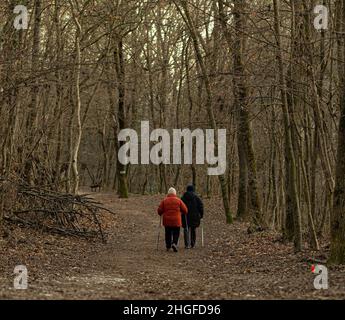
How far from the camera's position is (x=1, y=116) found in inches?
554

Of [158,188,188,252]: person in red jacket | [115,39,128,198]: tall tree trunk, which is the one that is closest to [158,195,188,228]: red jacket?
[158,188,188,252]: person in red jacket

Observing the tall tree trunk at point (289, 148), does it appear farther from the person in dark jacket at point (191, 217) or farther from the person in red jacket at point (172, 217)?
the person in dark jacket at point (191, 217)

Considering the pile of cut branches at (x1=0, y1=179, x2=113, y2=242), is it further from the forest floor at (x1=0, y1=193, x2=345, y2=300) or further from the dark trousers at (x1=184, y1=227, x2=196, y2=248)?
the dark trousers at (x1=184, y1=227, x2=196, y2=248)

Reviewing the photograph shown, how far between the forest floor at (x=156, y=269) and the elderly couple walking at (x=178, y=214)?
0.42m

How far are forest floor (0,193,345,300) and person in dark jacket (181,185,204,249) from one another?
0.36m

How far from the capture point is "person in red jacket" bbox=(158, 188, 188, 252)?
16.1 m

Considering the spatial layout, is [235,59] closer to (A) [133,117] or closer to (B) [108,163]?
(A) [133,117]

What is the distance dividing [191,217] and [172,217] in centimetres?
101

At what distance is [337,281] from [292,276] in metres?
1.42

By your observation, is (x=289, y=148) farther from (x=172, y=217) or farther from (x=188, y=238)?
(x=188, y=238)

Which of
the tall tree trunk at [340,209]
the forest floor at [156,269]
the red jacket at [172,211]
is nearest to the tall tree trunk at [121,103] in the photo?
the forest floor at [156,269]

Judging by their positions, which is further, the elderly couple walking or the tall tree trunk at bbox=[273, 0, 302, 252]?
the elderly couple walking

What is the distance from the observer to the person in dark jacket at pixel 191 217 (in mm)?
16938

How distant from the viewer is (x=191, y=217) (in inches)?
667
